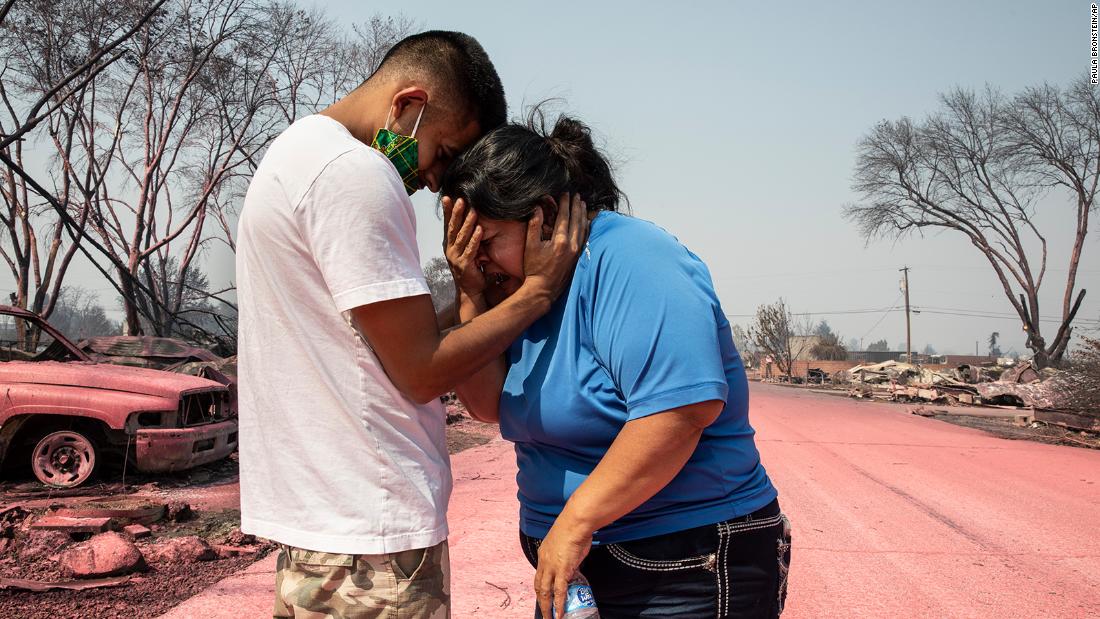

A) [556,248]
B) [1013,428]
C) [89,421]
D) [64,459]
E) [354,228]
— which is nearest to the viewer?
[354,228]

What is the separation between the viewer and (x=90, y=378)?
8391mm

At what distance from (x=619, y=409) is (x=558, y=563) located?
37 cm

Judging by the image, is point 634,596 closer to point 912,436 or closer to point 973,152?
point 912,436

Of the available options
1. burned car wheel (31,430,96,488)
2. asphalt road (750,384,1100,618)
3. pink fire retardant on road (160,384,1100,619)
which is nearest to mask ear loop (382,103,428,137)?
pink fire retardant on road (160,384,1100,619)

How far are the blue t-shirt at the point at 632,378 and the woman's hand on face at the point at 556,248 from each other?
0.11 feet

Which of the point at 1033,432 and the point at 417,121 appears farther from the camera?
the point at 1033,432

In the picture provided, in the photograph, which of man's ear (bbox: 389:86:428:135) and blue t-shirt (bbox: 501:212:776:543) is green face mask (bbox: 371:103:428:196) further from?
blue t-shirt (bbox: 501:212:776:543)

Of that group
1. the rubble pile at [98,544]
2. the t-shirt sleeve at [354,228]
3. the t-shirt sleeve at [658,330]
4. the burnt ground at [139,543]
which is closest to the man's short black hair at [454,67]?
the t-shirt sleeve at [354,228]

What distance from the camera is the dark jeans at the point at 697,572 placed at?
6.62 feet

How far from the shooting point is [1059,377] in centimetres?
1878

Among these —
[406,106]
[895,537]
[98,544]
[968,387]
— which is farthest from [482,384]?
[968,387]

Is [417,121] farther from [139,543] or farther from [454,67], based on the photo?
[139,543]

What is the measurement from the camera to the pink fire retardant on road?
190 inches

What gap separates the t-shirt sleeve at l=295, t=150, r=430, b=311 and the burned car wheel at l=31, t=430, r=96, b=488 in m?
7.61
